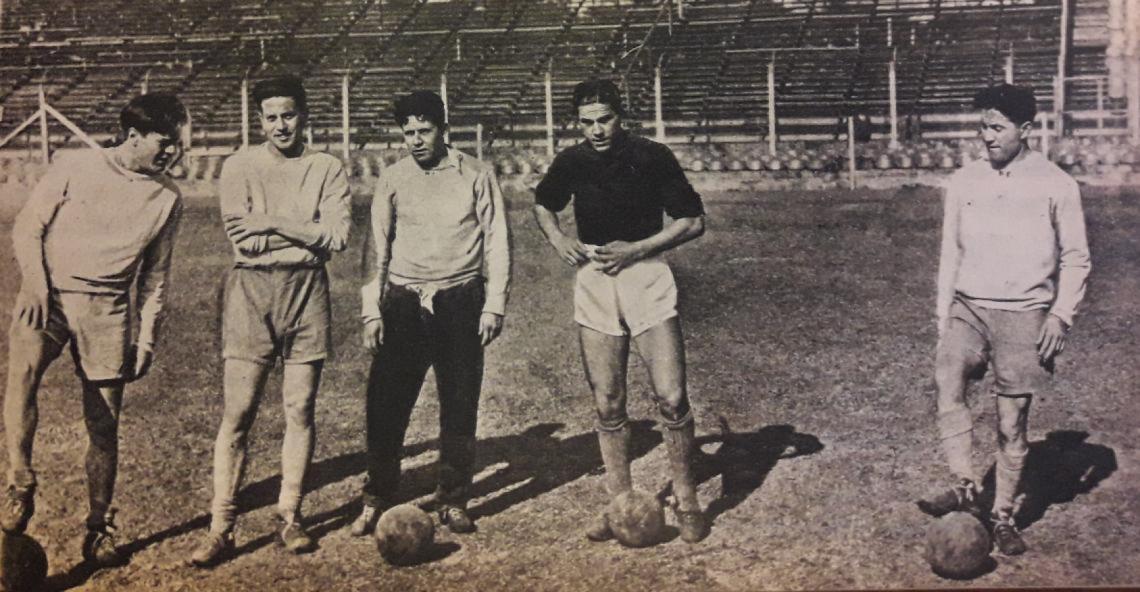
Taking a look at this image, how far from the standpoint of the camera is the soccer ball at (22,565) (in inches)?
143

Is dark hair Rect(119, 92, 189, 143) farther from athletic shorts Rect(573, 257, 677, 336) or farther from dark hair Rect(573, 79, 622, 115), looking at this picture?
athletic shorts Rect(573, 257, 677, 336)

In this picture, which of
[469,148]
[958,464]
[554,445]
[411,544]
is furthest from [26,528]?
[958,464]

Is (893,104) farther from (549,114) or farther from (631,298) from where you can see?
(631,298)

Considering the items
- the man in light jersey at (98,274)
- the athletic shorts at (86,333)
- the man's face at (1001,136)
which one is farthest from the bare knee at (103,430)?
the man's face at (1001,136)

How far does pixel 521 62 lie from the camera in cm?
539

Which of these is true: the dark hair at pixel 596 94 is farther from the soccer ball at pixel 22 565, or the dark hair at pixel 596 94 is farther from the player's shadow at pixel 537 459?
the soccer ball at pixel 22 565

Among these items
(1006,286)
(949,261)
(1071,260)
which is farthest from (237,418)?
(1071,260)

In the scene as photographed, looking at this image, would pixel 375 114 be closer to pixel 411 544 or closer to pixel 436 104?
pixel 436 104

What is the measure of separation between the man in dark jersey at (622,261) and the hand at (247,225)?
3.38 feet

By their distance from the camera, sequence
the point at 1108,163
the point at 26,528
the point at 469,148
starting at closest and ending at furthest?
1. the point at 26,528
2. the point at 1108,163
3. the point at 469,148

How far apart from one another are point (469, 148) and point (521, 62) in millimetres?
669

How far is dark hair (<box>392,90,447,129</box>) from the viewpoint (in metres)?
3.51

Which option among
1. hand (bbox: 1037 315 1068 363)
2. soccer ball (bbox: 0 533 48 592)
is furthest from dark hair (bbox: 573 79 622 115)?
soccer ball (bbox: 0 533 48 592)

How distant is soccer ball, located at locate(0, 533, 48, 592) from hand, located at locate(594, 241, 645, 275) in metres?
2.50
